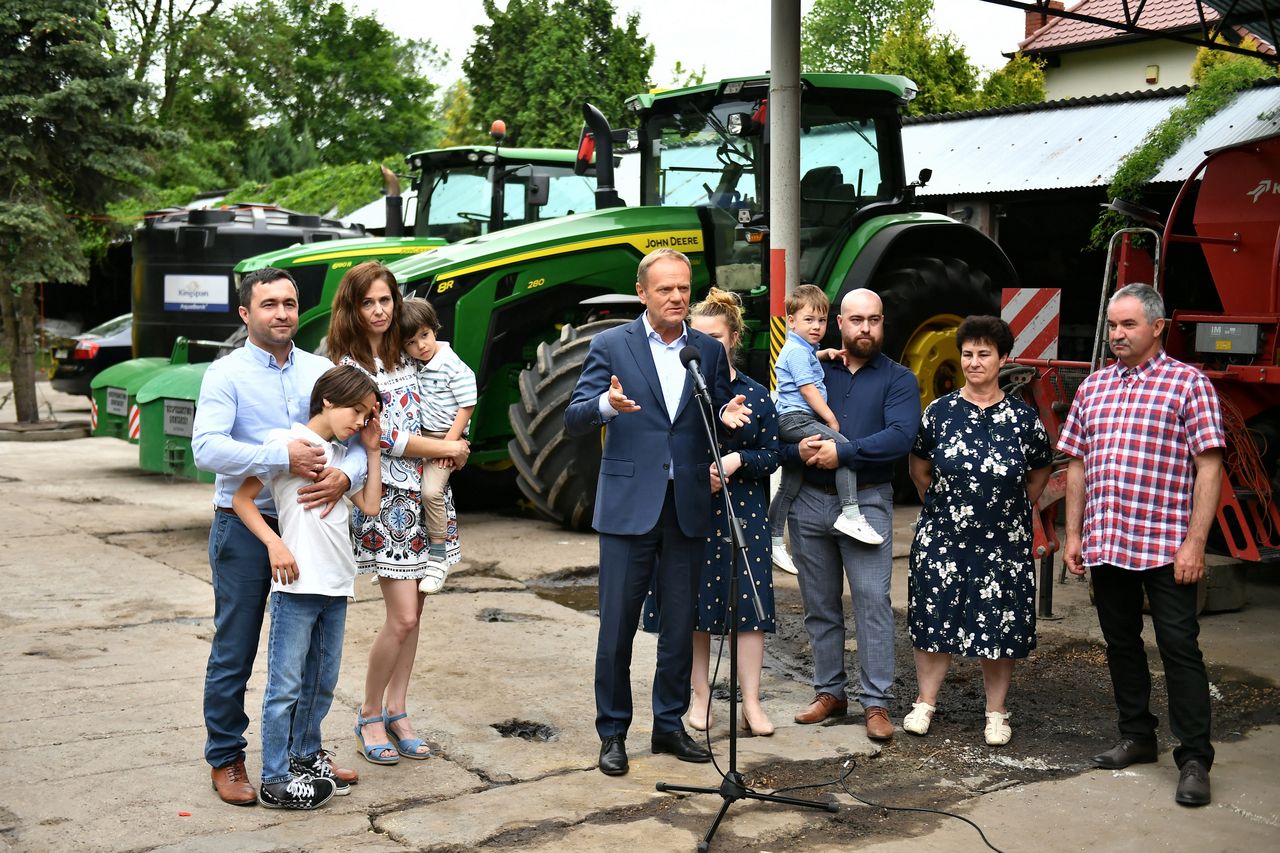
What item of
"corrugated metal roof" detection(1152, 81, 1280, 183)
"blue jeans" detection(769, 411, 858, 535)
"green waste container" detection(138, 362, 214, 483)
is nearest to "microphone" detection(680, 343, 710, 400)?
"blue jeans" detection(769, 411, 858, 535)

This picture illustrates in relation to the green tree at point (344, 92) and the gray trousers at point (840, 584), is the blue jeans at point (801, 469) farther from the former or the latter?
the green tree at point (344, 92)

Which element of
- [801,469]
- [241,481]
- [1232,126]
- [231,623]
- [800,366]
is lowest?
[231,623]

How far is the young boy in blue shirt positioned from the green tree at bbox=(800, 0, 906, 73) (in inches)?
2358

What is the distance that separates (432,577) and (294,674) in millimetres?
659

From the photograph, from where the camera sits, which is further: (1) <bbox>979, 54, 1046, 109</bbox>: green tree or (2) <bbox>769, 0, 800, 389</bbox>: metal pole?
(1) <bbox>979, 54, 1046, 109</bbox>: green tree

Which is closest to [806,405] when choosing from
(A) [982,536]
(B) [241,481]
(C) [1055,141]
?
(A) [982,536]

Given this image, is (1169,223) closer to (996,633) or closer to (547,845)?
(996,633)

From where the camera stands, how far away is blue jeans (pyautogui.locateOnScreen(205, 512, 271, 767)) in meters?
4.24

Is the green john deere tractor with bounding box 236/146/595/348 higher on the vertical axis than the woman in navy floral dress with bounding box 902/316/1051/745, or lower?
higher

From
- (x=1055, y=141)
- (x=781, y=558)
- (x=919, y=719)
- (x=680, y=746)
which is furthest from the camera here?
(x=1055, y=141)

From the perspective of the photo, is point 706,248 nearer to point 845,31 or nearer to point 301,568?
point 301,568

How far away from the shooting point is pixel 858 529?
510cm

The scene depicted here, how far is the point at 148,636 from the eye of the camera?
6.47 m

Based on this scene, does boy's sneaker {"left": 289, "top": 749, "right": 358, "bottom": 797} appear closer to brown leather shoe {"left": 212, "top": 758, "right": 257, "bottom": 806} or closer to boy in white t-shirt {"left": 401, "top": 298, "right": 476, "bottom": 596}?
brown leather shoe {"left": 212, "top": 758, "right": 257, "bottom": 806}
